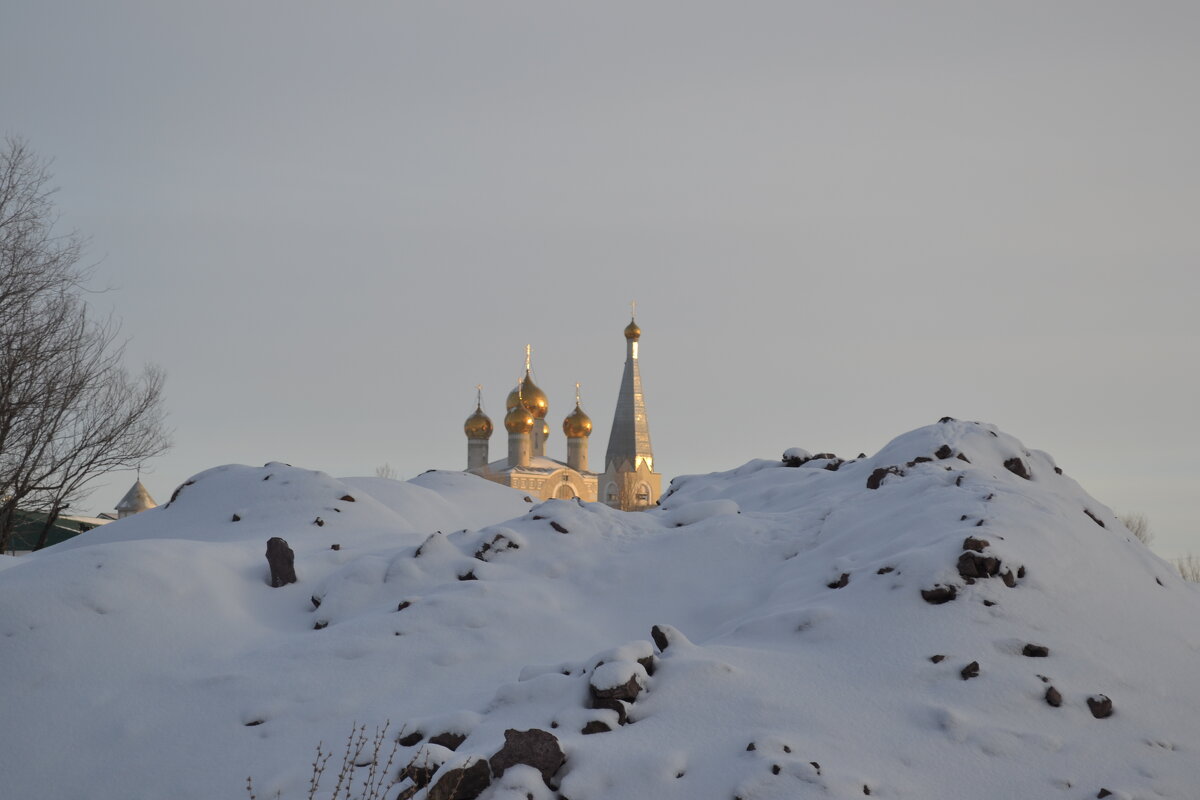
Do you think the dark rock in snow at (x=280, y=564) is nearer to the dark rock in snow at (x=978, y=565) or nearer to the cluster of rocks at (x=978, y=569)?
the cluster of rocks at (x=978, y=569)

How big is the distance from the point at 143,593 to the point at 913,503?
230 inches

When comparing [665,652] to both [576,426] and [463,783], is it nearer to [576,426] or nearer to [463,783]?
[463,783]

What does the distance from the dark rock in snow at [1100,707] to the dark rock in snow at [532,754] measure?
2.93m

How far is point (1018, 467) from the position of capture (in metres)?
10.2

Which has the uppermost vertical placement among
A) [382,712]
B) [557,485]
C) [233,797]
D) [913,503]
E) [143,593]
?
[557,485]

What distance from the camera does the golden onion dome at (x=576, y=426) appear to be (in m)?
77.3

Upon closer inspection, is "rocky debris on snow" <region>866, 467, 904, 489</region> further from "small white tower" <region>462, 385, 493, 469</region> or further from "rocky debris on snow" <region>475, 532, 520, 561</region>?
"small white tower" <region>462, 385, 493, 469</region>

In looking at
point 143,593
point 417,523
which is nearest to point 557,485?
point 417,523

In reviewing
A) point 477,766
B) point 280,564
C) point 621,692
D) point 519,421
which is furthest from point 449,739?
point 519,421

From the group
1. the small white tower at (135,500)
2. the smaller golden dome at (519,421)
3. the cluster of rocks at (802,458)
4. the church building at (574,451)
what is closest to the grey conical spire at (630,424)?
the church building at (574,451)

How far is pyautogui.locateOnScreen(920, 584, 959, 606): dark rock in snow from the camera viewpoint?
23.4 feet

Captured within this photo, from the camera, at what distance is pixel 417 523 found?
1287cm

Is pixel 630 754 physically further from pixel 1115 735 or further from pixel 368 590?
pixel 368 590

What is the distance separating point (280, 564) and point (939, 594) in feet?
16.6
